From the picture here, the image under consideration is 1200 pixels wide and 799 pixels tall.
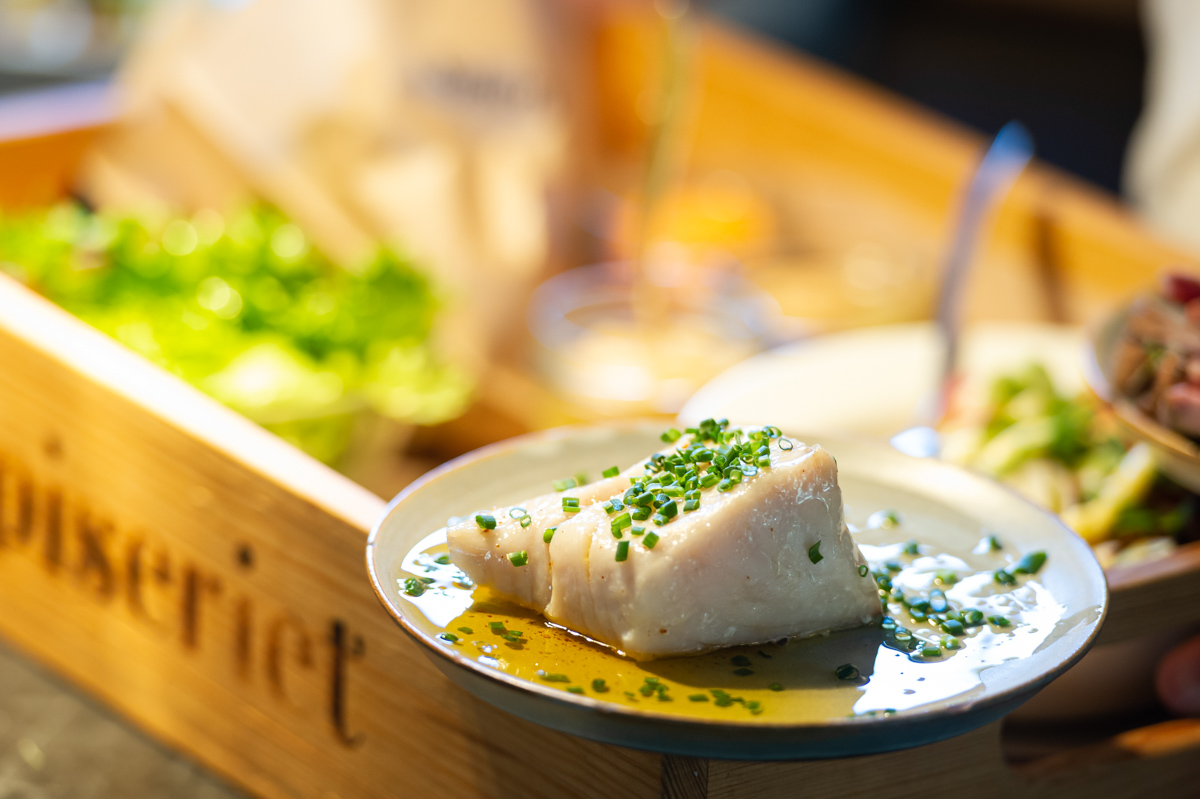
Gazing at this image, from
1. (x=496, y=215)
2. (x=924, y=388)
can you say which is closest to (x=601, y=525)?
(x=924, y=388)

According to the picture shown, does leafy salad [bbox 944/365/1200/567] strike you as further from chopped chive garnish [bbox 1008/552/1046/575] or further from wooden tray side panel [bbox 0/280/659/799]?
wooden tray side panel [bbox 0/280/659/799]

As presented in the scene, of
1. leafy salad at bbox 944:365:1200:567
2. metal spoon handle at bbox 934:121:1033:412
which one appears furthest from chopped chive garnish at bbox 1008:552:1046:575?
metal spoon handle at bbox 934:121:1033:412

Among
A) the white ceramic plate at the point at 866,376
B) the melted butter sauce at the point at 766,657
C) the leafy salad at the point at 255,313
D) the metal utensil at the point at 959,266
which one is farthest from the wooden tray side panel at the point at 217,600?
A: the metal utensil at the point at 959,266

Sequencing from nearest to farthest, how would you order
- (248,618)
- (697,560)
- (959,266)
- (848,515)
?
(697,560) → (848,515) → (248,618) → (959,266)

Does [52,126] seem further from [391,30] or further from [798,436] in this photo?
[798,436]

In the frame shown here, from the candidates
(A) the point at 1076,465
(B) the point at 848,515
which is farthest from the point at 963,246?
(B) the point at 848,515

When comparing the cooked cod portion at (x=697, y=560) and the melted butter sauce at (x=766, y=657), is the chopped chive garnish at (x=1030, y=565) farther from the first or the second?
the cooked cod portion at (x=697, y=560)

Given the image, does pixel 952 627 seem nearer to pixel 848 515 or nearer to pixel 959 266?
pixel 848 515
